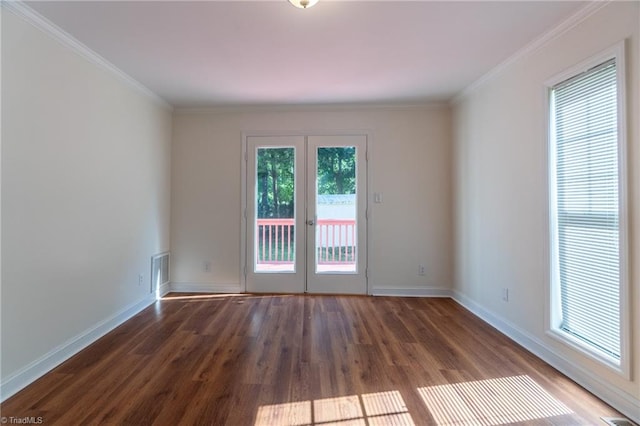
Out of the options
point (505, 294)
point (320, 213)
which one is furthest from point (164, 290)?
point (505, 294)

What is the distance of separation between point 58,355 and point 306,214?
258 centimetres

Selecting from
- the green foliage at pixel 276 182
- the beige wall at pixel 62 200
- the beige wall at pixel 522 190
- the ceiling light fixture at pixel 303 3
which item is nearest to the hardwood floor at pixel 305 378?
the beige wall at pixel 522 190

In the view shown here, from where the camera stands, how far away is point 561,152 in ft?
6.70

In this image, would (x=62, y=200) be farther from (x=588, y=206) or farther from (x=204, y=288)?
(x=588, y=206)

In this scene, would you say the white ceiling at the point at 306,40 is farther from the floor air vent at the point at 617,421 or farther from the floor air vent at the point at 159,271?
the floor air vent at the point at 617,421

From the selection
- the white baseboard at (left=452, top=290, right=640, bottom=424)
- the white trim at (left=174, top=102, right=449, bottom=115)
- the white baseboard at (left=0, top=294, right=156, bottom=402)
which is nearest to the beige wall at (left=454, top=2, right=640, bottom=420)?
the white baseboard at (left=452, top=290, right=640, bottom=424)

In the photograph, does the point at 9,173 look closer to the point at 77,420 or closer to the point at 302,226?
the point at 77,420

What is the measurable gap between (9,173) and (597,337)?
3778mm

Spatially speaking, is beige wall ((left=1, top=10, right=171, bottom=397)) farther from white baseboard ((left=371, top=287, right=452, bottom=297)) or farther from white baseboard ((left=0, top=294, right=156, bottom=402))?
white baseboard ((left=371, top=287, right=452, bottom=297))

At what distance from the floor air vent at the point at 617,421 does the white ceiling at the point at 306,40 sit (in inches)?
95.8

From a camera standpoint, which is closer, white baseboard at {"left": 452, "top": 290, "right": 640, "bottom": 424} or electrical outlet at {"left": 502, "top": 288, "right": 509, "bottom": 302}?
white baseboard at {"left": 452, "top": 290, "right": 640, "bottom": 424}

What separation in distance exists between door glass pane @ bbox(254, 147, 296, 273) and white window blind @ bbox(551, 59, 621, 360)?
2678mm

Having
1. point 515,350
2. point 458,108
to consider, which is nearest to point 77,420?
point 515,350

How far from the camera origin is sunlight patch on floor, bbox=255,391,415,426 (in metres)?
1.51
